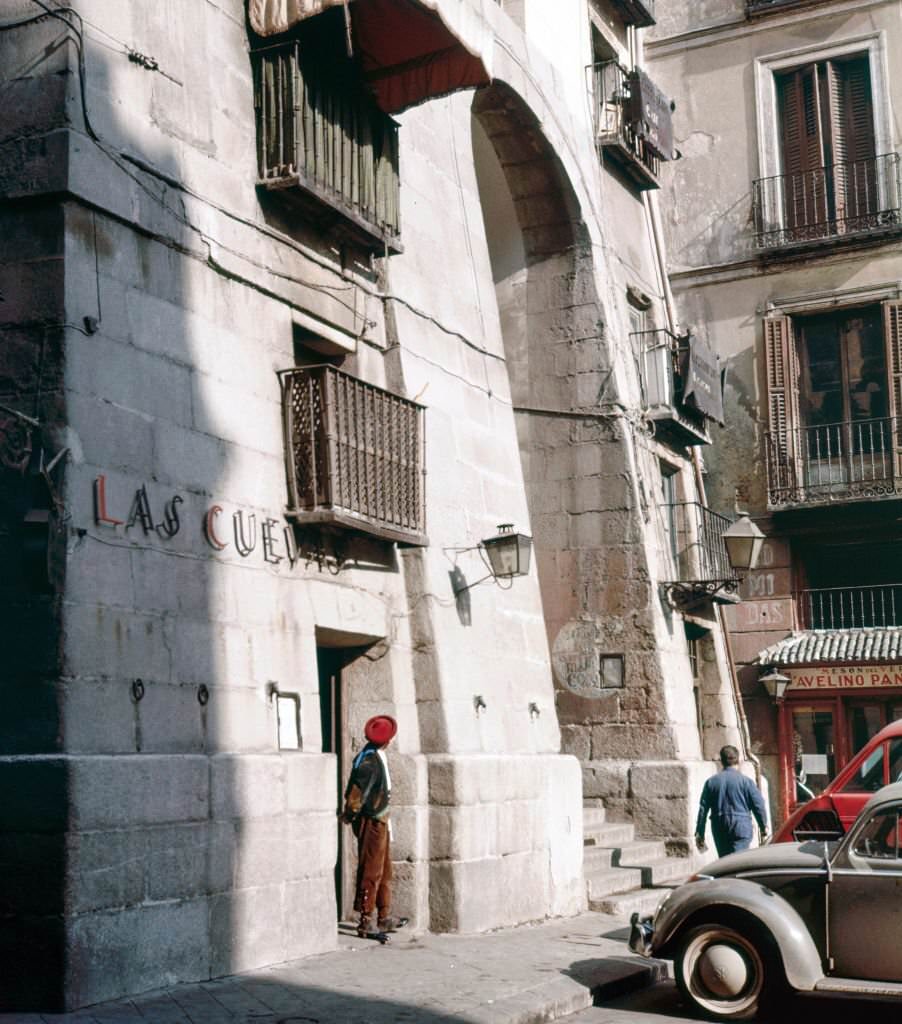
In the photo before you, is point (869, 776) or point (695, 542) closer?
point (869, 776)

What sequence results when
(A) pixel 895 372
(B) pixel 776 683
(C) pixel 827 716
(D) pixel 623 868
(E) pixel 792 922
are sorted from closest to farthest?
(E) pixel 792 922
(D) pixel 623 868
(B) pixel 776 683
(C) pixel 827 716
(A) pixel 895 372

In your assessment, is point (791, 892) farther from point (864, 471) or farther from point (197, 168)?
point (864, 471)

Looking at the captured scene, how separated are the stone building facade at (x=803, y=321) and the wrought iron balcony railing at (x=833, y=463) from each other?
30mm

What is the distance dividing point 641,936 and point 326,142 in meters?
6.01

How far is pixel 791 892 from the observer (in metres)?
8.09

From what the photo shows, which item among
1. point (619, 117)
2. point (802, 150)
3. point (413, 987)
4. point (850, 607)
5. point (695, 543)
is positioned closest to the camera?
point (413, 987)

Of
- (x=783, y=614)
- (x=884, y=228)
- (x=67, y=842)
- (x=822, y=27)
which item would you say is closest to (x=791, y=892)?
(x=67, y=842)

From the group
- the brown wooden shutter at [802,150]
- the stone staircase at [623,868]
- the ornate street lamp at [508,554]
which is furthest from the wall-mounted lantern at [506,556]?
the brown wooden shutter at [802,150]

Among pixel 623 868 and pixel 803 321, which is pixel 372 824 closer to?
pixel 623 868

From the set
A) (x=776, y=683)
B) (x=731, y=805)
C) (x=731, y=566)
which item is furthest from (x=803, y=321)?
(x=731, y=805)

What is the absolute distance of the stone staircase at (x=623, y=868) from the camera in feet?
43.3

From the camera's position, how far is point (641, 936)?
862cm

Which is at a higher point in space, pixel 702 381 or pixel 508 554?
pixel 702 381

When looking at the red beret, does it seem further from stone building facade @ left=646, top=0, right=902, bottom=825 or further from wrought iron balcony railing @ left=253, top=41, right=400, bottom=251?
stone building facade @ left=646, top=0, right=902, bottom=825
